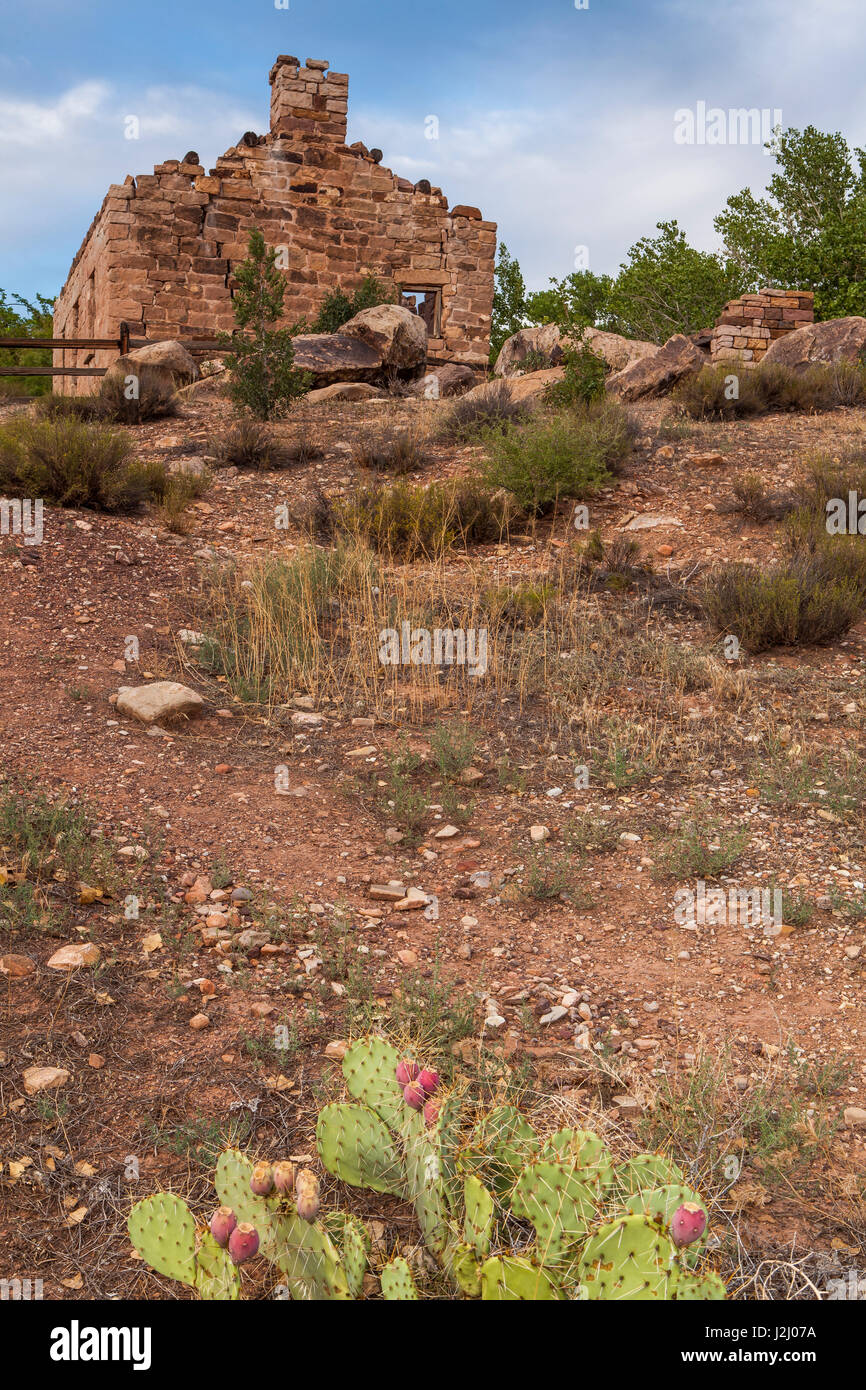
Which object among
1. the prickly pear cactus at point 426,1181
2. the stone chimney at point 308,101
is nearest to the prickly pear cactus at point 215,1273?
the prickly pear cactus at point 426,1181

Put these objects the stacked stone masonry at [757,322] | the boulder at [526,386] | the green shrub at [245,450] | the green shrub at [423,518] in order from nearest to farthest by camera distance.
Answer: the green shrub at [423,518] < the green shrub at [245,450] < the boulder at [526,386] < the stacked stone masonry at [757,322]

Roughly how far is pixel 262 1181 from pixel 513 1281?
1.74 feet

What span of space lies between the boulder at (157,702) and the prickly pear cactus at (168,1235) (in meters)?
3.41

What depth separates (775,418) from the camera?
11336 millimetres

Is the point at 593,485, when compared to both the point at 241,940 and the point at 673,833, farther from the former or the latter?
the point at 241,940

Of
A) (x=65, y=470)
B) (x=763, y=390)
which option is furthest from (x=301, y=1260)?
(x=763, y=390)

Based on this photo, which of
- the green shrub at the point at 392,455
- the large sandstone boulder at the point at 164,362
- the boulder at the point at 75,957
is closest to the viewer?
the boulder at the point at 75,957

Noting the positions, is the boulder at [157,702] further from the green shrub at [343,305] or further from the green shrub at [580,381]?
the green shrub at [343,305]

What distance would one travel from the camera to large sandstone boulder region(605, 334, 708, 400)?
12797mm

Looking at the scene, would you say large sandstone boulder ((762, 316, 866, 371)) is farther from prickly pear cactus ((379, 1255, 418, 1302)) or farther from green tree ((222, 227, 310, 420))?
prickly pear cactus ((379, 1255, 418, 1302))

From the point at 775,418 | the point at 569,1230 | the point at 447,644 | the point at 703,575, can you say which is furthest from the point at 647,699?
the point at 775,418

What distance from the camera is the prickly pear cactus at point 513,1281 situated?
1945mm

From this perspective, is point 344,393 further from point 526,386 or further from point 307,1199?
point 307,1199
